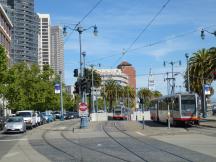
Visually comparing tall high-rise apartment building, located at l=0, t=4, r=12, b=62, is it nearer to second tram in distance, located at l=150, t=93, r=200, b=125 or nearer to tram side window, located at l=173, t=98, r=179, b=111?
second tram in distance, located at l=150, t=93, r=200, b=125

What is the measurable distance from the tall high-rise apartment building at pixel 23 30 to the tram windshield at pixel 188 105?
51541 millimetres

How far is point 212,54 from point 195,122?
19396 mm

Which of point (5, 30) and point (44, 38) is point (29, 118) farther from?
point (5, 30)

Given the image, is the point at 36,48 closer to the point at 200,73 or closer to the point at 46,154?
the point at 200,73

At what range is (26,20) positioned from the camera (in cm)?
9731

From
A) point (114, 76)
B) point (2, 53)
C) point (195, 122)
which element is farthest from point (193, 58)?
point (114, 76)

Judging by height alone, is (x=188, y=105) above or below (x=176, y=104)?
below

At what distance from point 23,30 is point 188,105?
198ft

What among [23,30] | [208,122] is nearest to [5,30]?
[23,30]

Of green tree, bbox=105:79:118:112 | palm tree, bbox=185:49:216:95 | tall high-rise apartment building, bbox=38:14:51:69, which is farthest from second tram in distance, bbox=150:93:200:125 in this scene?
green tree, bbox=105:79:118:112

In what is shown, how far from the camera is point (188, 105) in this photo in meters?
45.9

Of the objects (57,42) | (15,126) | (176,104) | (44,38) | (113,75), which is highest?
(44,38)

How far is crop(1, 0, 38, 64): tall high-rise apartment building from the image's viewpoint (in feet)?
310

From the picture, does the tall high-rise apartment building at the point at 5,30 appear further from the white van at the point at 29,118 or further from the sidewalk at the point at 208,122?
the sidewalk at the point at 208,122
